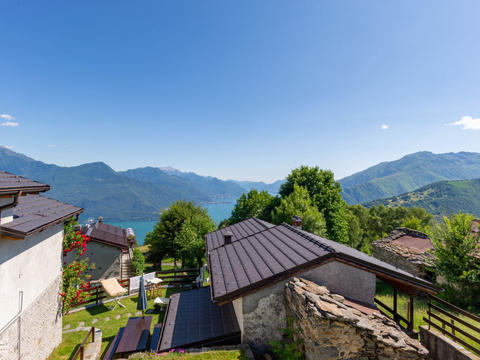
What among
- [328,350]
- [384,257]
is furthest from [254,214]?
[328,350]

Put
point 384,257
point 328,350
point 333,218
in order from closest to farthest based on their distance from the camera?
point 328,350, point 384,257, point 333,218

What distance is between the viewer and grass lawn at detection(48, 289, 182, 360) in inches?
374

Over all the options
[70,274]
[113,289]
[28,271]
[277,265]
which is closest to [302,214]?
[277,265]

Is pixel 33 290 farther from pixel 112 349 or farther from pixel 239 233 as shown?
pixel 239 233

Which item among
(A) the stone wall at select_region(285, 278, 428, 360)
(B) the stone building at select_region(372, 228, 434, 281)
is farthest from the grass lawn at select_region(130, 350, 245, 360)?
(B) the stone building at select_region(372, 228, 434, 281)

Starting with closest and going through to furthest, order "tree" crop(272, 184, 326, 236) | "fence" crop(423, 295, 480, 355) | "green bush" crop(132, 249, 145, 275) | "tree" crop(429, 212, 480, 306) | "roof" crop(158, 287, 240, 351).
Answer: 1. "fence" crop(423, 295, 480, 355)
2. "roof" crop(158, 287, 240, 351)
3. "tree" crop(429, 212, 480, 306)
4. "tree" crop(272, 184, 326, 236)
5. "green bush" crop(132, 249, 145, 275)

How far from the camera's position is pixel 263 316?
22.9ft

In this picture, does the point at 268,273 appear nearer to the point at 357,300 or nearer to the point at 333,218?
the point at 357,300

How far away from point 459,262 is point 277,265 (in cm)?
1331

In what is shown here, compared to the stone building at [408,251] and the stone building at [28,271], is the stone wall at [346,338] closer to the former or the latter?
the stone building at [28,271]

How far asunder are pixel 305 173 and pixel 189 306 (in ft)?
90.0

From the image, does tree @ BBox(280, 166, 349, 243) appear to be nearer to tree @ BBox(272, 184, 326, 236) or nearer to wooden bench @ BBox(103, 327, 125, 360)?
tree @ BBox(272, 184, 326, 236)

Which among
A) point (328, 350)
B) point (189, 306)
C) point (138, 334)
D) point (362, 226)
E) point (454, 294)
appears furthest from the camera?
point (362, 226)

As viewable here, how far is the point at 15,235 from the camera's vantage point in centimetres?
543
